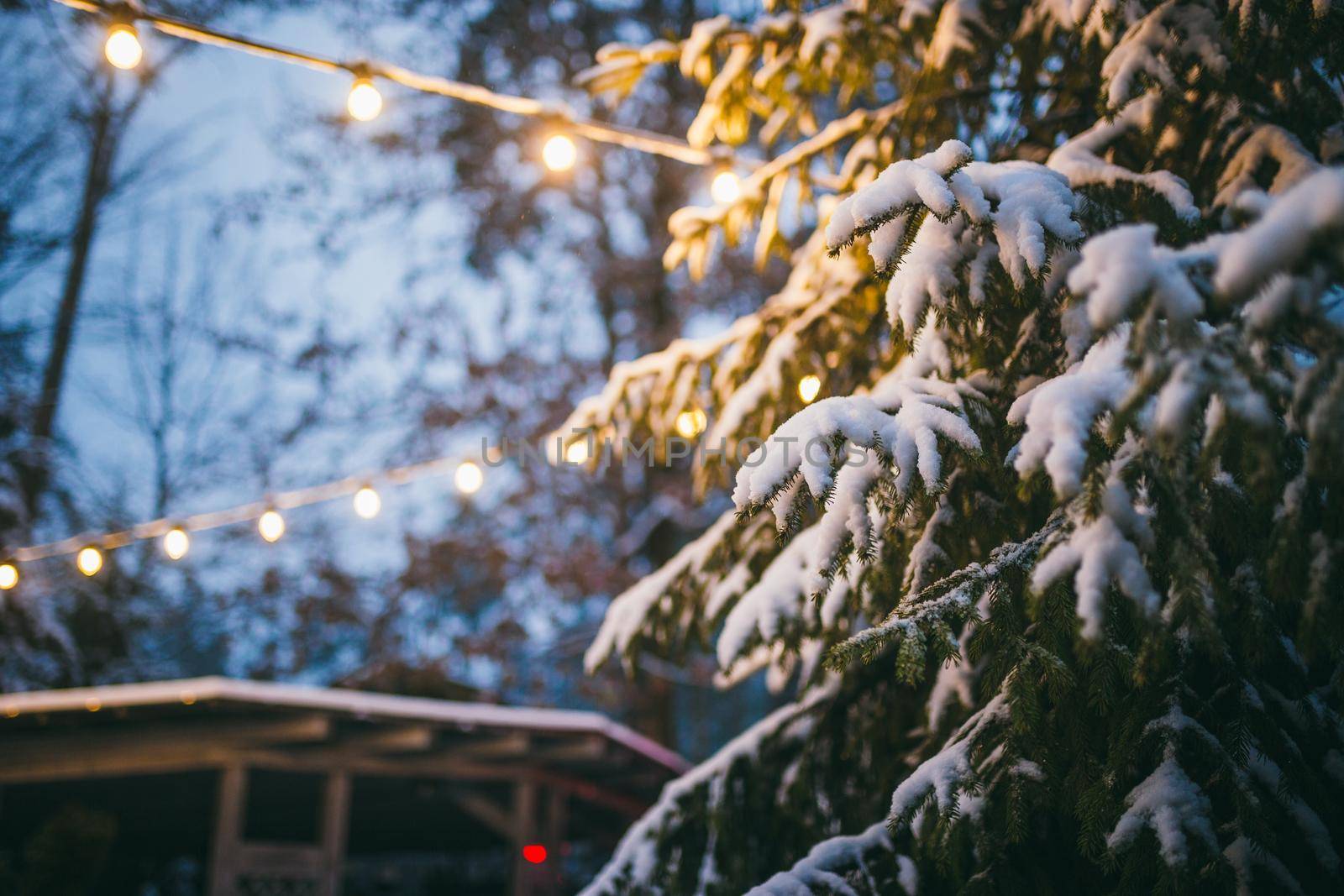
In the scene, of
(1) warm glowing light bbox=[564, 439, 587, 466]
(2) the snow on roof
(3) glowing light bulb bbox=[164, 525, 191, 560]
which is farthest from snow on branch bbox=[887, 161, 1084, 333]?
(3) glowing light bulb bbox=[164, 525, 191, 560]

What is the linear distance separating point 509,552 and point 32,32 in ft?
31.8

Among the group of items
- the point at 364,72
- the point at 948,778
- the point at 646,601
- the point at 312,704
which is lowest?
the point at 948,778

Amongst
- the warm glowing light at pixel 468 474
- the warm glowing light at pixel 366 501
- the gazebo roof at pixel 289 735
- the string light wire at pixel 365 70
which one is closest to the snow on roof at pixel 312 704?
the gazebo roof at pixel 289 735

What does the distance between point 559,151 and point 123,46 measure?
Answer: 1.56 meters

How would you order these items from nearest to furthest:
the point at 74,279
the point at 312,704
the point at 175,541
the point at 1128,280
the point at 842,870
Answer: the point at 1128,280
the point at 842,870
the point at 175,541
the point at 312,704
the point at 74,279

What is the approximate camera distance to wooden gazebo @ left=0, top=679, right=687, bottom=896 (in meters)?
6.78

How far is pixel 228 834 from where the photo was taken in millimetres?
6926

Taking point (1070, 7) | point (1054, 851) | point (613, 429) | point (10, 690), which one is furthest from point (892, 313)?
point (10, 690)

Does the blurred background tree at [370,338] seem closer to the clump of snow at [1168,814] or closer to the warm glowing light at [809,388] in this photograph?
the warm glowing light at [809,388]

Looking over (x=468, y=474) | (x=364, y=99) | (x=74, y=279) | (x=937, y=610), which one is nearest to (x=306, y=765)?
(x=468, y=474)

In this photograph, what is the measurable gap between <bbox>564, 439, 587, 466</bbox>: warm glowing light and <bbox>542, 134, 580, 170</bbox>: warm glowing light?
113 centimetres

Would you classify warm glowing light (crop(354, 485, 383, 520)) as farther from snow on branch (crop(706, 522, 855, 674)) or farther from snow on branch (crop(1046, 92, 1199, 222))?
snow on branch (crop(1046, 92, 1199, 222))

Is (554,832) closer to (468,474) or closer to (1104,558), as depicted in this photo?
(468,474)

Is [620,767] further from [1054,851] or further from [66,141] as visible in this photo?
[66,141]
